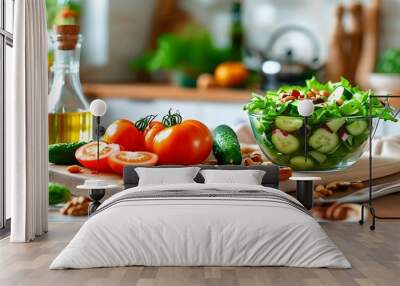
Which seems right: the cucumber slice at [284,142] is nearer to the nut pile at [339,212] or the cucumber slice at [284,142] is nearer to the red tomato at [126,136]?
the nut pile at [339,212]

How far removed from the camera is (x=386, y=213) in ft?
18.6

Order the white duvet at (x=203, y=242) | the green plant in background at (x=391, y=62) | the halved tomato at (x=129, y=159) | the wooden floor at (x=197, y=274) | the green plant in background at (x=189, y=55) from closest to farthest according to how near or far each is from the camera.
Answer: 1. the wooden floor at (x=197, y=274)
2. the white duvet at (x=203, y=242)
3. the halved tomato at (x=129, y=159)
4. the green plant in background at (x=391, y=62)
5. the green plant in background at (x=189, y=55)

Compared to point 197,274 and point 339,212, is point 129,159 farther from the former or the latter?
point 197,274

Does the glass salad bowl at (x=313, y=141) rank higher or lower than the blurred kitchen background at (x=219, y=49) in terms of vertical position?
lower

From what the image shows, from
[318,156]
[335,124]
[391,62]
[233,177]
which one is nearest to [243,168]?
[233,177]

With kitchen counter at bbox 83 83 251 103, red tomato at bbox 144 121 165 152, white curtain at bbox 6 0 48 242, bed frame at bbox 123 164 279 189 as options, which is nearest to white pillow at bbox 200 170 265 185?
bed frame at bbox 123 164 279 189

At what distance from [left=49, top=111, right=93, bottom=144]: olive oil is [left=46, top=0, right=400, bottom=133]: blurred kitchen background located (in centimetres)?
185

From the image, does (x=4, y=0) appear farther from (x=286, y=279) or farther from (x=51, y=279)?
(x=286, y=279)

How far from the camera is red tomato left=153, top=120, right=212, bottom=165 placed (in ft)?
17.6

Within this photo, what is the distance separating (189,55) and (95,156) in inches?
102

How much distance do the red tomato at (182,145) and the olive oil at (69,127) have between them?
447 millimetres

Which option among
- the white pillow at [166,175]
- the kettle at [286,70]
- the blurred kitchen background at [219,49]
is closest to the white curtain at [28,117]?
the white pillow at [166,175]

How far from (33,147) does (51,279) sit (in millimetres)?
1290

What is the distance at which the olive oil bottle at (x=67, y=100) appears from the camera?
5457mm
